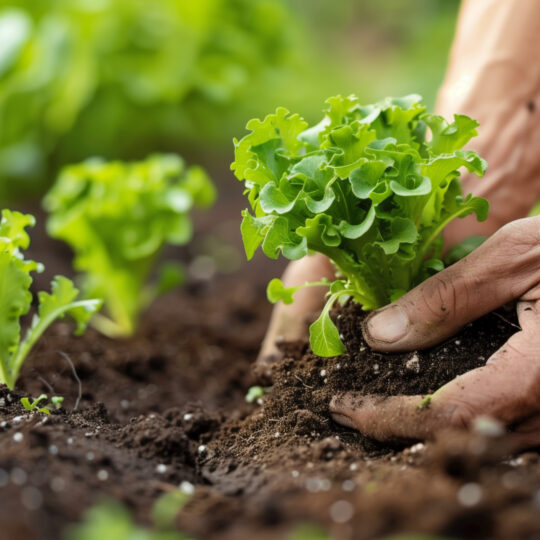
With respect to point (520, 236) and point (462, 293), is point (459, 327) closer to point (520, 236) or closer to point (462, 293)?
point (462, 293)

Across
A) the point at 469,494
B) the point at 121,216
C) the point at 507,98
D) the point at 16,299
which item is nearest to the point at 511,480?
the point at 469,494

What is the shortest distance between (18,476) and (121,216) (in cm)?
184

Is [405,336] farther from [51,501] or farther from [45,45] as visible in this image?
[45,45]

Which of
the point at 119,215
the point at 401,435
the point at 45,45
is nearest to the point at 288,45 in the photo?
the point at 45,45

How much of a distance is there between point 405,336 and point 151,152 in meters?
4.10

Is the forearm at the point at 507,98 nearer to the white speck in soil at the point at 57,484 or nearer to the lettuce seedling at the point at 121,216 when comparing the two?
the lettuce seedling at the point at 121,216

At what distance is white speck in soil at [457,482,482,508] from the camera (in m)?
1.28

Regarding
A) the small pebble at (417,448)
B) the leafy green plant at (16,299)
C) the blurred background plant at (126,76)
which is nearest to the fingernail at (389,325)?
the small pebble at (417,448)

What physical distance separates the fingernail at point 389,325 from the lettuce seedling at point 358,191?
0.10m

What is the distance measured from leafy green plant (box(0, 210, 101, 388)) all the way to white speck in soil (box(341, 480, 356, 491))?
1.00 m

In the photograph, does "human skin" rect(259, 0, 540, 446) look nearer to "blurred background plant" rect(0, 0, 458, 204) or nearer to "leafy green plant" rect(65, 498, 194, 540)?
"leafy green plant" rect(65, 498, 194, 540)

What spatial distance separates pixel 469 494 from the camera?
51.4 inches

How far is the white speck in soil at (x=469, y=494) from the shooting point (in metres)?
1.28

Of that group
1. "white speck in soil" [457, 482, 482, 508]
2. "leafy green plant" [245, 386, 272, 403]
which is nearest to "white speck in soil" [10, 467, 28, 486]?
"white speck in soil" [457, 482, 482, 508]
